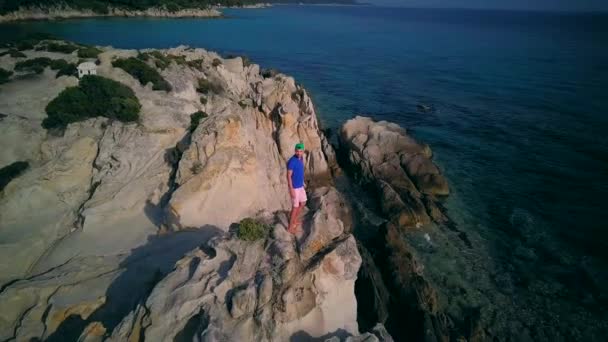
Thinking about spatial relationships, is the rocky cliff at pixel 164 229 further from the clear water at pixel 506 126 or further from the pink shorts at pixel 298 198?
the clear water at pixel 506 126

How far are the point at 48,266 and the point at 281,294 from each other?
11.4 meters

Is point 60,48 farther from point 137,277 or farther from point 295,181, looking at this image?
point 295,181

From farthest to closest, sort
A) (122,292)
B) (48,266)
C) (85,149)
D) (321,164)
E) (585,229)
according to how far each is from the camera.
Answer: (321,164)
(585,229)
(85,149)
(48,266)
(122,292)

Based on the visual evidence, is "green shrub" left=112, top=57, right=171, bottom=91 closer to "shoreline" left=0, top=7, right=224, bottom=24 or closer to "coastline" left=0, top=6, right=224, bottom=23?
"shoreline" left=0, top=7, right=224, bottom=24

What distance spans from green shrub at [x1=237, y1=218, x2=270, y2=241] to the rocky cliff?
0.24 metres

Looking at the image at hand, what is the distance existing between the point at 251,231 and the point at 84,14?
140m

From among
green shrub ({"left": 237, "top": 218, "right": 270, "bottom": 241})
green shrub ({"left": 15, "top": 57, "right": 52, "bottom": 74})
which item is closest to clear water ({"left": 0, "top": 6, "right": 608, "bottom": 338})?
green shrub ({"left": 237, "top": 218, "right": 270, "bottom": 241})

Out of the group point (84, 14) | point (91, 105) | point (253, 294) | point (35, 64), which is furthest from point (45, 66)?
point (84, 14)

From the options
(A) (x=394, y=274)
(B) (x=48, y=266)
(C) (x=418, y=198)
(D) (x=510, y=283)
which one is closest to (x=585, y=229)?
(D) (x=510, y=283)

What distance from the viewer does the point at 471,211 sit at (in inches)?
944

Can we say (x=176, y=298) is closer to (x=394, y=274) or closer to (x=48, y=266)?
(x=48, y=266)

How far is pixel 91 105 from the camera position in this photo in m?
23.2

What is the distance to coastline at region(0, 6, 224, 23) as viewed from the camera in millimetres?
97562

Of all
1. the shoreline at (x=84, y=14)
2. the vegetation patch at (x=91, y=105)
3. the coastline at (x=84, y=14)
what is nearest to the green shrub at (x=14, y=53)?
the vegetation patch at (x=91, y=105)
